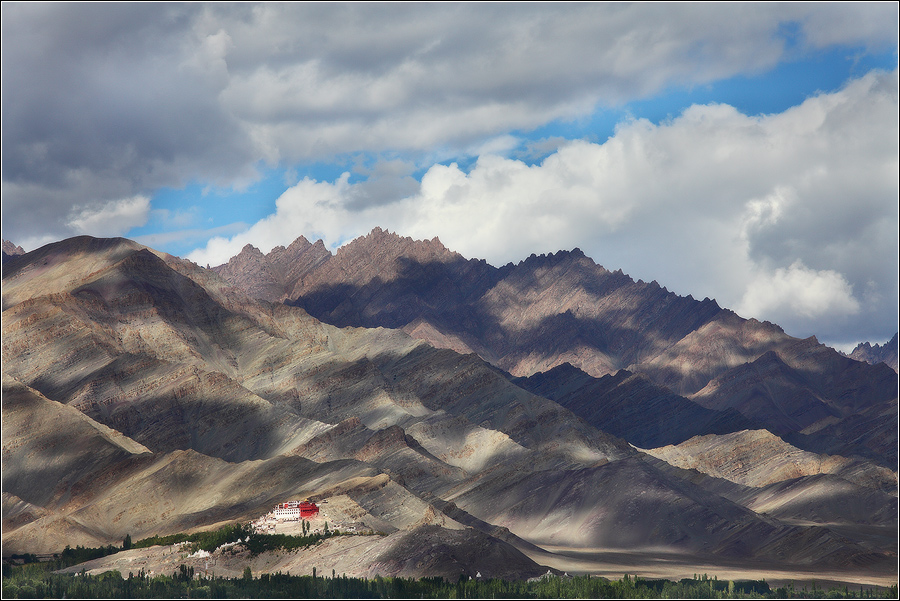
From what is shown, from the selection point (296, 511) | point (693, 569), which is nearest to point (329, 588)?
point (296, 511)

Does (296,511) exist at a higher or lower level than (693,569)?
higher

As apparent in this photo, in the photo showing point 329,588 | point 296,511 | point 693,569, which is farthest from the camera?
point 693,569

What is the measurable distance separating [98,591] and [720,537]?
118 meters

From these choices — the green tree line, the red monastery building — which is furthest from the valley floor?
the green tree line

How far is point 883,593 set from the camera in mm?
120125

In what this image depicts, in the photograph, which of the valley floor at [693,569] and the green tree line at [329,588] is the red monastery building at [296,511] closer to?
the green tree line at [329,588]

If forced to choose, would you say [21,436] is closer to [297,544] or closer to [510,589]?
[297,544]

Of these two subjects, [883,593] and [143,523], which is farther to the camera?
[143,523]

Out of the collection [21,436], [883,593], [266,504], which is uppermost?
[21,436]

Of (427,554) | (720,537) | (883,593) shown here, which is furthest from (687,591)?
(720,537)

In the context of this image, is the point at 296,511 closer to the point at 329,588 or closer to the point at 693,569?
the point at 329,588

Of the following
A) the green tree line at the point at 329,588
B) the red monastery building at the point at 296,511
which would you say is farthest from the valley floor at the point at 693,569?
the green tree line at the point at 329,588

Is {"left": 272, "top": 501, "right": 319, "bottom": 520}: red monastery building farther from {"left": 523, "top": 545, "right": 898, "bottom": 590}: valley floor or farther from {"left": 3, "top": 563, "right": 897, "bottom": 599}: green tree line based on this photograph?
{"left": 523, "top": 545, "right": 898, "bottom": 590}: valley floor

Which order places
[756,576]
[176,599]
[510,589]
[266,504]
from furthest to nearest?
1. [266,504]
2. [756,576]
3. [510,589]
4. [176,599]
